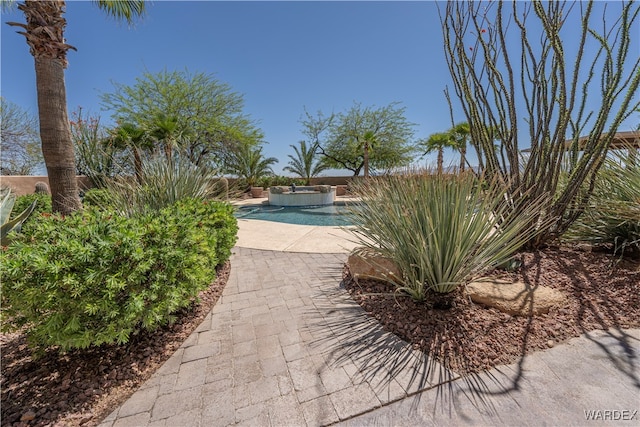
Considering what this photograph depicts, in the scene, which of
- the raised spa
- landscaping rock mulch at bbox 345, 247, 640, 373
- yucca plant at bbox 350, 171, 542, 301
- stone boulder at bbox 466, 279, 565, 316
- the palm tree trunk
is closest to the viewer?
landscaping rock mulch at bbox 345, 247, 640, 373

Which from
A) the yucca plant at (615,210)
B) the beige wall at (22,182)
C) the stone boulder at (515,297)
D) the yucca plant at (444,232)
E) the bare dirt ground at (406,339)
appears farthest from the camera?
the beige wall at (22,182)

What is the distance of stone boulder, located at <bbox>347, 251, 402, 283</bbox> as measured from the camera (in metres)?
3.17

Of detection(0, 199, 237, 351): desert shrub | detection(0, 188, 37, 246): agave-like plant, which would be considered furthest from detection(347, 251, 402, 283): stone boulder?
detection(0, 188, 37, 246): agave-like plant

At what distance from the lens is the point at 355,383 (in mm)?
1818

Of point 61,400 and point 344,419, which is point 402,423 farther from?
point 61,400

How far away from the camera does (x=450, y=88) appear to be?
439 cm

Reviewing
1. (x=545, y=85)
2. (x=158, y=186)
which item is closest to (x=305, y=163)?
(x=158, y=186)

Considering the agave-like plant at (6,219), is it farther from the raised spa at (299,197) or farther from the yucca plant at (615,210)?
the raised spa at (299,197)

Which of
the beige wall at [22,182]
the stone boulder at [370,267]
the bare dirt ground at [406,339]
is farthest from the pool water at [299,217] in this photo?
the beige wall at [22,182]

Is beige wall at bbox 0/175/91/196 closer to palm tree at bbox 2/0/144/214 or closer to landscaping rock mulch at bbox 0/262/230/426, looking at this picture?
palm tree at bbox 2/0/144/214

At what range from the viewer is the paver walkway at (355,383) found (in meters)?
1.56

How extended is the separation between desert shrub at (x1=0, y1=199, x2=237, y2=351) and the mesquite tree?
360cm

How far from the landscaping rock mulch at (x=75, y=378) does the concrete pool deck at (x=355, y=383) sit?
13cm

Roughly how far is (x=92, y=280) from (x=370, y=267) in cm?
284
